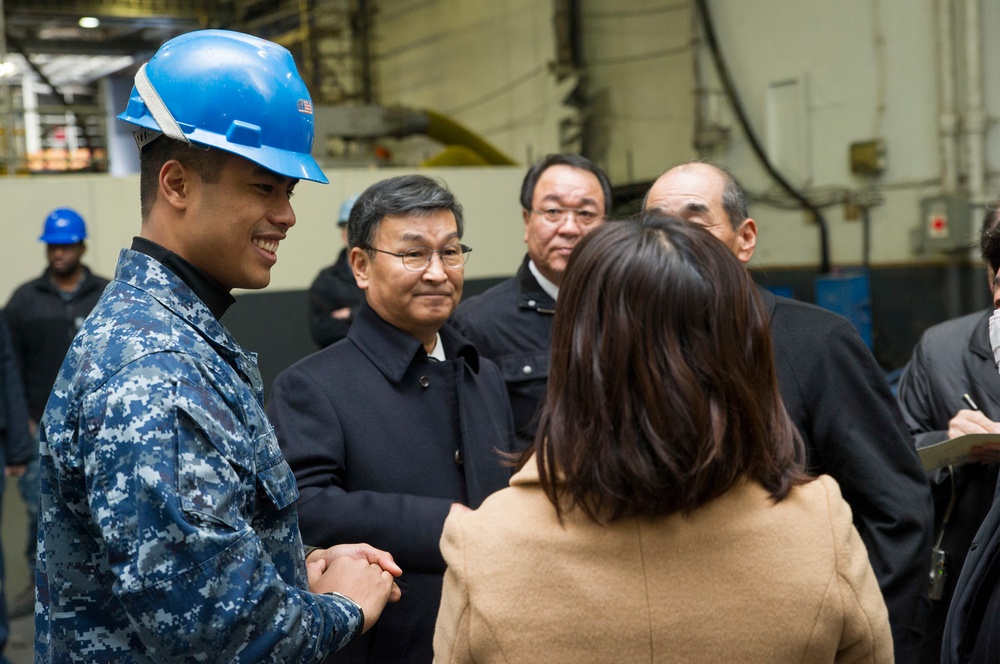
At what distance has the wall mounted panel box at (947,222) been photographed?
21.3 feet

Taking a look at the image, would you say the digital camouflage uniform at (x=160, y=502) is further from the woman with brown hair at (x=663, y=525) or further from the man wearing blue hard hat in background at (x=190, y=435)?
the woman with brown hair at (x=663, y=525)

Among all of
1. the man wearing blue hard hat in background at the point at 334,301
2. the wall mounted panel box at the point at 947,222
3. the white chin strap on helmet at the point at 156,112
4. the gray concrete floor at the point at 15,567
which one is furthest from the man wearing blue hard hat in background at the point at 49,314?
the wall mounted panel box at the point at 947,222

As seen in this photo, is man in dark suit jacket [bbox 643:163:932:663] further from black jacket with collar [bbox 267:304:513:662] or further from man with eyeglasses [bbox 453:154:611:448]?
man with eyeglasses [bbox 453:154:611:448]

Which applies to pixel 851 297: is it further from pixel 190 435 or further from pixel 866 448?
pixel 190 435

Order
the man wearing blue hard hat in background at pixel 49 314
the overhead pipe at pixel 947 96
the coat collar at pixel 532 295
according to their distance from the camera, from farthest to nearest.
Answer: the overhead pipe at pixel 947 96 < the man wearing blue hard hat in background at pixel 49 314 < the coat collar at pixel 532 295

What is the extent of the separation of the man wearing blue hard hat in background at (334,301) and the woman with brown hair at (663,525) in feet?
14.4

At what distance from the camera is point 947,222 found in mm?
6516

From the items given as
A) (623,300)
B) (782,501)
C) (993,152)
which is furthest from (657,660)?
(993,152)

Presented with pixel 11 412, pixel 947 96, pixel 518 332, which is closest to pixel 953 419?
pixel 518 332

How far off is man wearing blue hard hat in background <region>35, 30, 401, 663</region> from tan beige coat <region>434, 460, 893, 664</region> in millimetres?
304

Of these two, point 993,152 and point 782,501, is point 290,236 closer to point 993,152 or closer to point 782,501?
point 993,152

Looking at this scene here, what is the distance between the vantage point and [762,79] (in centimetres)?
784

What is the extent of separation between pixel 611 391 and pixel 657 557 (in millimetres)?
204

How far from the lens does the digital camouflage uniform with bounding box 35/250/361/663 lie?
1.19 m
